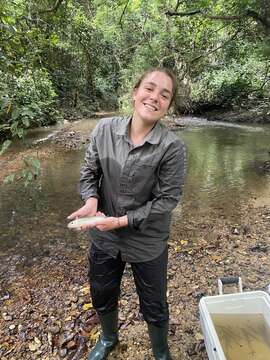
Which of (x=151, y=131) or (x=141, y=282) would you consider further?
(x=141, y=282)

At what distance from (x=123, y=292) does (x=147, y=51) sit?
13864 mm

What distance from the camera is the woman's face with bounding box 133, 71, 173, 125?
1.84 metres

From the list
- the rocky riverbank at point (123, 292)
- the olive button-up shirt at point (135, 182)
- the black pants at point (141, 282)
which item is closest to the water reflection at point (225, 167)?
the rocky riverbank at point (123, 292)

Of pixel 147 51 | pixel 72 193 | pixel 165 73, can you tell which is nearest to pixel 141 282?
pixel 165 73

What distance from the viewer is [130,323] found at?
272 centimetres

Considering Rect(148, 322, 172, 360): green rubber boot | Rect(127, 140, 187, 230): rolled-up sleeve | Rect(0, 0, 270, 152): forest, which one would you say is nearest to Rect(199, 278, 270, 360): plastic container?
Rect(148, 322, 172, 360): green rubber boot

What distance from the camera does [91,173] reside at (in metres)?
2.02

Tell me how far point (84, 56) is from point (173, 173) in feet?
62.4

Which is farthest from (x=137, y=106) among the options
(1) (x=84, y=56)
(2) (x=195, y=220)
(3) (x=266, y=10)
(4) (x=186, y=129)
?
(1) (x=84, y=56)

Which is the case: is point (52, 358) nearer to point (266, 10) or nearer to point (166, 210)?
point (166, 210)

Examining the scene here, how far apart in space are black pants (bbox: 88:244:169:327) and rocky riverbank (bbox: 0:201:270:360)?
1.77 ft

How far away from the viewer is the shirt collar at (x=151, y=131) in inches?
71.6

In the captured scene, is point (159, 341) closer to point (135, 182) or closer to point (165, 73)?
point (135, 182)

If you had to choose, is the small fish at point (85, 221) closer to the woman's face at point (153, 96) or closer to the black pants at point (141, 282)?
the black pants at point (141, 282)
